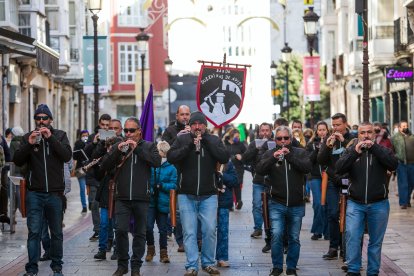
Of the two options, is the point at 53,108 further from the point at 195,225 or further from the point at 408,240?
the point at 195,225

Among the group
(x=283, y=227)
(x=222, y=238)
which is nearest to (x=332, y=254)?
(x=222, y=238)

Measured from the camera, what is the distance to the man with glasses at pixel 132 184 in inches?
510

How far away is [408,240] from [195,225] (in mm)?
5330

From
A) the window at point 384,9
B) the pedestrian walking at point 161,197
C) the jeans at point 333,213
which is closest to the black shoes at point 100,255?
the pedestrian walking at point 161,197

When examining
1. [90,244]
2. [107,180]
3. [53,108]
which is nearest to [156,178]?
[107,180]

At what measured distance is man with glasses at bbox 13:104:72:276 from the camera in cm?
1288

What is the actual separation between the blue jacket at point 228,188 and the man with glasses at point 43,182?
2350 millimetres

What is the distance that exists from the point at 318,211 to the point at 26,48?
745 cm

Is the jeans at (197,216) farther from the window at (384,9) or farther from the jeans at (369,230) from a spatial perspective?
the window at (384,9)

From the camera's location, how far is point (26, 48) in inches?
864

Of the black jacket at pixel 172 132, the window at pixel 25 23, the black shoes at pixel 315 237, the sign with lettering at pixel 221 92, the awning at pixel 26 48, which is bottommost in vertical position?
the black shoes at pixel 315 237

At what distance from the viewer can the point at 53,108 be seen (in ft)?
155

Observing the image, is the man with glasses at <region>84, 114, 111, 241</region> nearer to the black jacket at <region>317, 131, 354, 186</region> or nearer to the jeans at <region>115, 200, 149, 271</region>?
the jeans at <region>115, 200, 149, 271</region>

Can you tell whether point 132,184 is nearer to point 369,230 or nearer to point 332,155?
point 369,230
